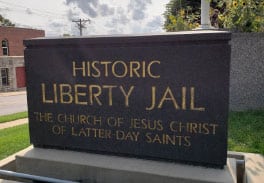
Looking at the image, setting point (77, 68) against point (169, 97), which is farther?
point (77, 68)

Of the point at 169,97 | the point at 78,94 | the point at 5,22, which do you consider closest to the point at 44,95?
the point at 78,94

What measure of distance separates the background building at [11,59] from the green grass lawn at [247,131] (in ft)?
99.6

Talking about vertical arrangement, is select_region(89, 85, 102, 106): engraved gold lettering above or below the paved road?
above

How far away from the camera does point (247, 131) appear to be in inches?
238

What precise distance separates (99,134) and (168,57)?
1.15 meters

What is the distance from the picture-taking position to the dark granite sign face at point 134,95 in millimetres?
3031

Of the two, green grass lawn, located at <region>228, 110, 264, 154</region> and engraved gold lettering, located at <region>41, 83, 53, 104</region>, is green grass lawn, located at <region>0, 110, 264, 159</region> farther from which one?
engraved gold lettering, located at <region>41, 83, 53, 104</region>

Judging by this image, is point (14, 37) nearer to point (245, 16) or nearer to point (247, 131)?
point (245, 16)

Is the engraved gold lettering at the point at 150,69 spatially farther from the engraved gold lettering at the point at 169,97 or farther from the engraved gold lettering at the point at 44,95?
the engraved gold lettering at the point at 44,95

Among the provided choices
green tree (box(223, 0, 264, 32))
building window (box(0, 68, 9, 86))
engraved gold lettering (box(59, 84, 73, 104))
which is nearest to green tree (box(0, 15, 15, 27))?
building window (box(0, 68, 9, 86))

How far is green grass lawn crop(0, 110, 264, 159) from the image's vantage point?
5.03 metres

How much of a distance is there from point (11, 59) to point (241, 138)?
32.7 m

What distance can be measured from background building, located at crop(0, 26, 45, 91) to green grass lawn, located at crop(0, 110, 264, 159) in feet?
96.8

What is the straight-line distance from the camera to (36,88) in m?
3.72
